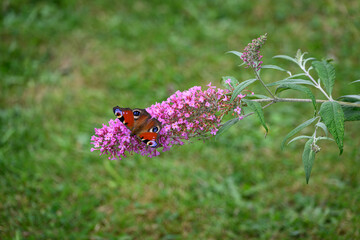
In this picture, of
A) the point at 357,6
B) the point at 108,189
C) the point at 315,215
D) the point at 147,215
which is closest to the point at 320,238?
the point at 315,215

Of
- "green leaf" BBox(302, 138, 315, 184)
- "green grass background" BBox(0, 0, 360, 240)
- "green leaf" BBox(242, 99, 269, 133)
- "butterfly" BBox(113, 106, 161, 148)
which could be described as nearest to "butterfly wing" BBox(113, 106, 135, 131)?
"butterfly" BBox(113, 106, 161, 148)

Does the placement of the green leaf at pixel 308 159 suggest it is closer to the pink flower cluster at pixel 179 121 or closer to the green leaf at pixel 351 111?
the green leaf at pixel 351 111

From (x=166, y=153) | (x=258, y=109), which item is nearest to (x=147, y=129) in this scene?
(x=258, y=109)

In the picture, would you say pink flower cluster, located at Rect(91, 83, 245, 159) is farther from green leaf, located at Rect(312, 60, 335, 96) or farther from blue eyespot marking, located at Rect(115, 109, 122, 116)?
green leaf, located at Rect(312, 60, 335, 96)

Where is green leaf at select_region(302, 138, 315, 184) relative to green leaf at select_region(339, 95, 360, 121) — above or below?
below

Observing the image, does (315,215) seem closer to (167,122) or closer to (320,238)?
(320,238)
